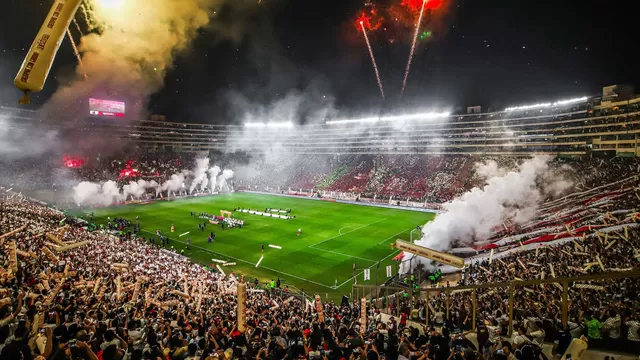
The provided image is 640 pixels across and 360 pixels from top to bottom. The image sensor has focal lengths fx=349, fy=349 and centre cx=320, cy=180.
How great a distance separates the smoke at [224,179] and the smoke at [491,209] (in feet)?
174

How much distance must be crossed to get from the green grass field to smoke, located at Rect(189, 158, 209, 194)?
672 inches

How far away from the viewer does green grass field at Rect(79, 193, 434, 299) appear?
83.4ft

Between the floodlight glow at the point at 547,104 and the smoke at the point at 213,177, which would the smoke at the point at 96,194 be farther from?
the floodlight glow at the point at 547,104

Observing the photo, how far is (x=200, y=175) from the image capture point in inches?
2997

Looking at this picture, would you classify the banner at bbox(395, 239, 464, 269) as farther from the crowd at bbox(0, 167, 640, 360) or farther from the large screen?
the large screen

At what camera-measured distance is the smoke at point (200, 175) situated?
237ft

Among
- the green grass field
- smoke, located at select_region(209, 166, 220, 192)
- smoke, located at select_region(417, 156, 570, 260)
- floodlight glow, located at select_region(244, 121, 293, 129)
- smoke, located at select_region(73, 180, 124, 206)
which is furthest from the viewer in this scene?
floodlight glow, located at select_region(244, 121, 293, 129)

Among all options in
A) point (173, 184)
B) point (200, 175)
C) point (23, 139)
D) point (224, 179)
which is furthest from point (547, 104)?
point (23, 139)

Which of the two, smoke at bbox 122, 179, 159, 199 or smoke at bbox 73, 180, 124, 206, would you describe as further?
smoke at bbox 122, 179, 159, 199

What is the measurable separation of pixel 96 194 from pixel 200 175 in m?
24.7

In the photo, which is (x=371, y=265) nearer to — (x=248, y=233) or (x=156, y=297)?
(x=248, y=233)

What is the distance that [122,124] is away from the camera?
278 feet

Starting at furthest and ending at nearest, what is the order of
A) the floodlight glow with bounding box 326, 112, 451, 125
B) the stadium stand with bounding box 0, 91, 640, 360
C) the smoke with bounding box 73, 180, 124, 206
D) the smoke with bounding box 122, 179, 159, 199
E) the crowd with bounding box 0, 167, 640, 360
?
the floodlight glow with bounding box 326, 112, 451, 125 → the smoke with bounding box 122, 179, 159, 199 → the smoke with bounding box 73, 180, 124, 206 → the stadium stand with bounding box 0, 91, 640, 360 → the crowd with bounding box 0, 167, 640, 360

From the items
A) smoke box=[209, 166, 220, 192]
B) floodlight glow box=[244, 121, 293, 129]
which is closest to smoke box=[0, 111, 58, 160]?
smoke box=[209, 166, 220, 192]
